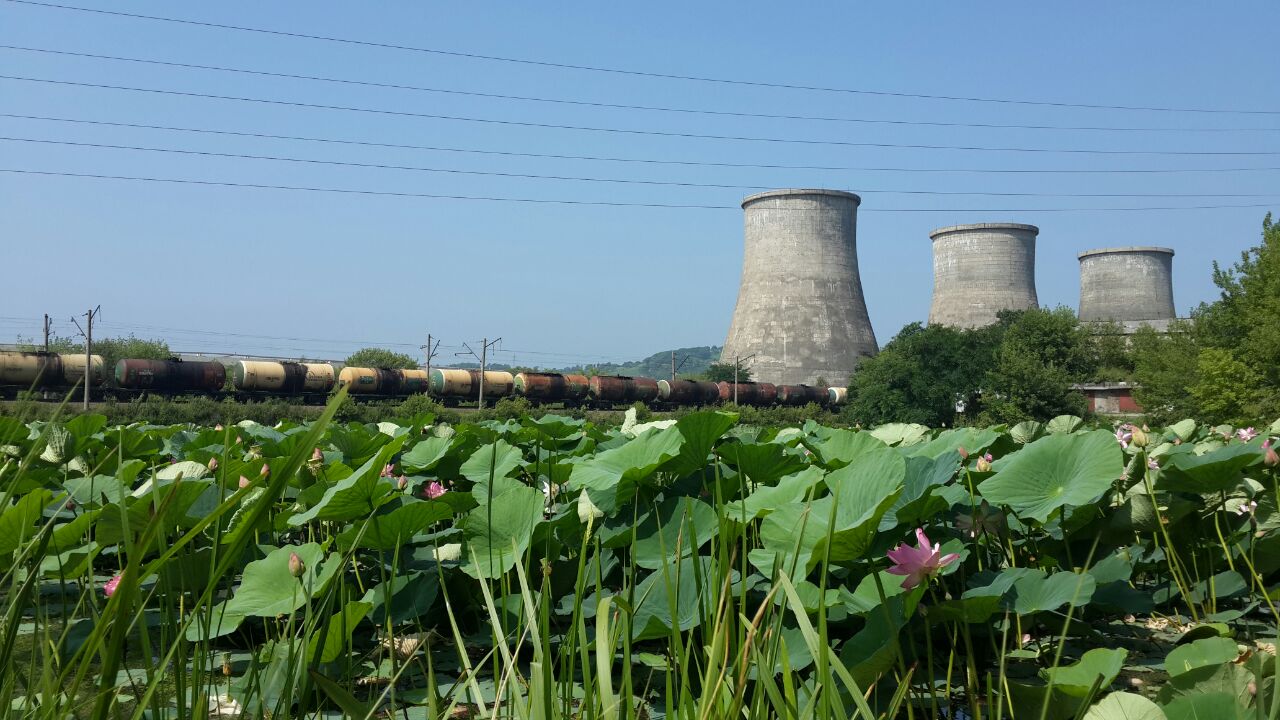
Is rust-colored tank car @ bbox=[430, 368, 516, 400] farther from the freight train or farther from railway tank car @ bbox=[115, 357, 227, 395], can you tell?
railway tank car @ bbox=[115, 357, 227, 395]

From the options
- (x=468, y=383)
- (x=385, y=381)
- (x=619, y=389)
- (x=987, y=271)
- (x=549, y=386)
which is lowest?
(x=619, y=389)

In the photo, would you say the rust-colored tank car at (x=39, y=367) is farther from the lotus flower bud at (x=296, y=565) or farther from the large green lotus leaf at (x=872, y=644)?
the large green lotus leaf at (x=872, y=644)

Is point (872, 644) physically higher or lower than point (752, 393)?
higher

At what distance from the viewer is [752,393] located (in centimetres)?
A: 3162

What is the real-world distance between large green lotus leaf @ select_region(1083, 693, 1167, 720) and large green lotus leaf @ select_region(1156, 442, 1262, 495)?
734mm

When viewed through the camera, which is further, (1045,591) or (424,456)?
(424,456)

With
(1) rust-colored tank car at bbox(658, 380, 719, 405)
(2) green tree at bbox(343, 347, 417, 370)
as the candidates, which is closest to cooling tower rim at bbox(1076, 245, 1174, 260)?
(1) rust-colored tank car at bbox(658, 380, 719, 405)

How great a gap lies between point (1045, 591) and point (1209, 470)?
0.50 metres

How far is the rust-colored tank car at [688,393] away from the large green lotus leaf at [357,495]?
1156 inches

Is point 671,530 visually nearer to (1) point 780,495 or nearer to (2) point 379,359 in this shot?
(1) point 780,495

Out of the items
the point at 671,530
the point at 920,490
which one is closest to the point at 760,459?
the point at 671,530

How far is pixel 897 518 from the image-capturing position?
3.68 ft

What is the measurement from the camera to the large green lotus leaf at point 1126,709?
0.72 m

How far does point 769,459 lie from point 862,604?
1.62 feet
